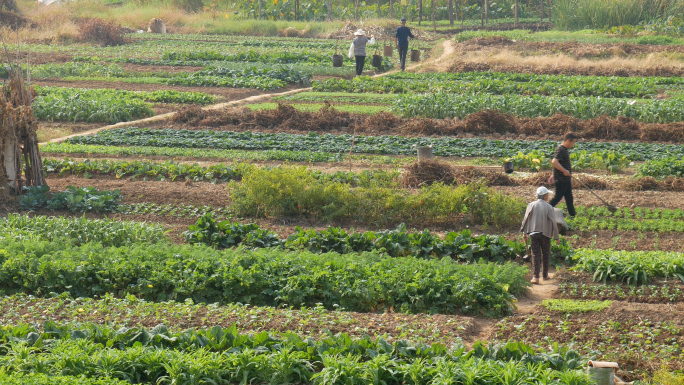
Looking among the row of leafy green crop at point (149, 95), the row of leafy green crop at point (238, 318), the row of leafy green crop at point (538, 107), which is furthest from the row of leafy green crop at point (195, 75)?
the row of leafy green crop at point (238, 318)

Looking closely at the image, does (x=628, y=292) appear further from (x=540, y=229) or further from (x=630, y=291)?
(x=540, y=229)

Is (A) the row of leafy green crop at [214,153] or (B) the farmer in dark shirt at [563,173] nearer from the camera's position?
(B) the farmer in dark shirt at [563,173]

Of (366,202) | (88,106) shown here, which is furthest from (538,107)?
(88,106)

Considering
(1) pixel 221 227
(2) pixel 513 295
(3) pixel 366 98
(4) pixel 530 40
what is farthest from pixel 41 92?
(4) pixel 530 40

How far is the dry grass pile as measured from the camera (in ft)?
143

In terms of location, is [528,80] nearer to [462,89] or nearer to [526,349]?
[462,89]

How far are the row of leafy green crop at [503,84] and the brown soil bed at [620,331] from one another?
1732 centimetres

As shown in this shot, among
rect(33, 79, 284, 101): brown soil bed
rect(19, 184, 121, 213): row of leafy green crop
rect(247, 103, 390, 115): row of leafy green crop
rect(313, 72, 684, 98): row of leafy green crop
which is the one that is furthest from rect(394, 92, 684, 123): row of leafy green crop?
rect(19, 184, 121, 213): row of leafy green crop

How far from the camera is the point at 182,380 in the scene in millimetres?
6379

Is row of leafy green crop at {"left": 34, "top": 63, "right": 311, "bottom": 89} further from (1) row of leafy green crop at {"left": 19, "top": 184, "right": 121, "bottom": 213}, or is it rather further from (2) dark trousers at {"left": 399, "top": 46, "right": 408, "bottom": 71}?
(1) row of leafy green crop at {"left": 19, "top": 184, "right": 121, "bottom": 213}

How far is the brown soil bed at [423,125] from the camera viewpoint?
19.3m

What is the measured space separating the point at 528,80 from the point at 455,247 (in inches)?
753

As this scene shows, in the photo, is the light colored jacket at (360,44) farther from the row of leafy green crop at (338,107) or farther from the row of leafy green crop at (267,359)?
the row of leafy green crop at (267,359)

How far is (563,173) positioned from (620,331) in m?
4.63
